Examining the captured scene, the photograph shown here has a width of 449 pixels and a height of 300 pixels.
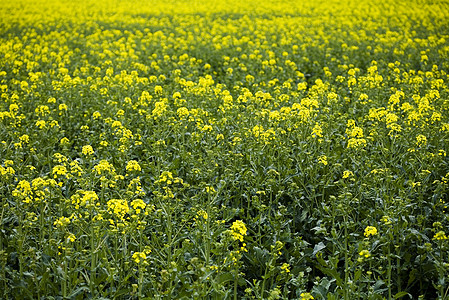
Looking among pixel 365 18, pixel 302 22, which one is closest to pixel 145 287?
pixel 302 22

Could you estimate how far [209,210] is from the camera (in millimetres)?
4660

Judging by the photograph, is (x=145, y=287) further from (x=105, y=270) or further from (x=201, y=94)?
(x=201, y=94)

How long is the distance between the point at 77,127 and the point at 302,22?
1190cm

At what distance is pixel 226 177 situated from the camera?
5312mm

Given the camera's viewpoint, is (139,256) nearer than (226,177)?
Yes

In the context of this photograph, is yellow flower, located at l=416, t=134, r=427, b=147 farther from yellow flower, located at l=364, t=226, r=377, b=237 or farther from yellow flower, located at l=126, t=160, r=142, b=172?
yellow flower, located at l=126, t=160, r=142, b=172

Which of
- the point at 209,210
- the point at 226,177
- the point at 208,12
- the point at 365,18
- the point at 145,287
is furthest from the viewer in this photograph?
the point at 208,12

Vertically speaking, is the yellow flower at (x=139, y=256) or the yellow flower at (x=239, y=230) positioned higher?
the yellow flower at (x=239, y=230)

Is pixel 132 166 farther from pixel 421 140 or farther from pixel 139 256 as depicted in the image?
pixel 421 140

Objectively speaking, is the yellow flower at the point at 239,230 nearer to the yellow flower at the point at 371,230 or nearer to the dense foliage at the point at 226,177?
the dense foliage at the point at 226,177

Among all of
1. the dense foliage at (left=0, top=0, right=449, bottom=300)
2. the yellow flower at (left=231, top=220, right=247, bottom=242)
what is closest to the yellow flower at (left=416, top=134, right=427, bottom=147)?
the dense foliage at (left=0, top=0, right=449, bottom=300)

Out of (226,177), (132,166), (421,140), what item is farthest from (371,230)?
(132,166)

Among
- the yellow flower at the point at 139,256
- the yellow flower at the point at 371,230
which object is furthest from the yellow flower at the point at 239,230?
the yellow flower at the point at 371,230

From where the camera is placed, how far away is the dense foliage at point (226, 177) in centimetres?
420
